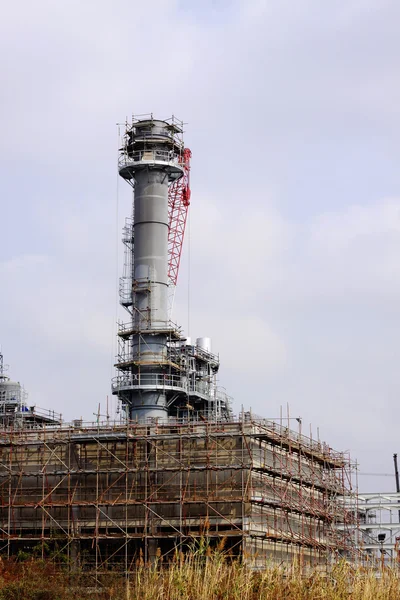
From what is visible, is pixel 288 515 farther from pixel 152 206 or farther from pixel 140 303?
pixel 152 206

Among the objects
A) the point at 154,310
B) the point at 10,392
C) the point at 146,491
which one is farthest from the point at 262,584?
the point at 10,392

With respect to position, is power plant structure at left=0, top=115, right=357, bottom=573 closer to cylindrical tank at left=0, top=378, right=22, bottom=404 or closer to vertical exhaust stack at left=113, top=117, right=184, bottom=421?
vertical exhaust stack at left=113, top=117, right=184, bottom=421

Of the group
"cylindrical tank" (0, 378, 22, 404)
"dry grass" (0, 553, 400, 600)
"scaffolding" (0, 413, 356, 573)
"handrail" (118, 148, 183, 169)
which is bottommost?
"dry grass" (0, 553, 400, 600)

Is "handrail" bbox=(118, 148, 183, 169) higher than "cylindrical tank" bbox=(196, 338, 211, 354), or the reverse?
"handrail" bbox=(118, 148, 183, 169)

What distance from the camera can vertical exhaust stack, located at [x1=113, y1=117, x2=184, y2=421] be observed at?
65.9 metres

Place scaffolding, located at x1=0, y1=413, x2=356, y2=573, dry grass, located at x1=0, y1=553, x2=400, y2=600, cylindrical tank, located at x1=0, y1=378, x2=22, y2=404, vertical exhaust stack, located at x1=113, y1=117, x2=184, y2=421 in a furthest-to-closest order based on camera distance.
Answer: cylindrical tank, located at x1=0, y1=378, x2=22, y2=404
vertical exhaust stack, located at x1=113, y1=117, x2=184, y2=421
scaffolding, located at x1=0, y1=413, x2=356, y2=573
dry grass, located at x1=0, y1=553, x2=400, y2=600

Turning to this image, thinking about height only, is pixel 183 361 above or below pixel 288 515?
above

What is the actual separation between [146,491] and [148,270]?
66.4 feet

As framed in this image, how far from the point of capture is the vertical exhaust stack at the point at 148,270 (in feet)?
216

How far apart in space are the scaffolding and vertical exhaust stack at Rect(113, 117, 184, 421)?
1075 cm

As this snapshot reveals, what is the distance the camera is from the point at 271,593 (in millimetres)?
20328

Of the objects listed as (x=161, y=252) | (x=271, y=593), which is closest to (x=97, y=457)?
(x=161, y=252)

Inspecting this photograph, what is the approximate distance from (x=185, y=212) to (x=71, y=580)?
43443 mm

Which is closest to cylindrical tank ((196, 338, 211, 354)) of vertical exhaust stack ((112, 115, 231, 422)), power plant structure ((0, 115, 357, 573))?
vertical exhaust stack ((112, 115, 231, 422))
